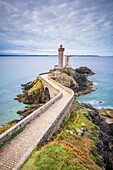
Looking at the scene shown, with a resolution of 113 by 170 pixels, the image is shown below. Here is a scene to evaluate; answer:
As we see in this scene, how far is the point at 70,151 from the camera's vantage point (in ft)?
37.6

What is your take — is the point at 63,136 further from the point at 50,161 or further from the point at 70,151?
the point at 50,161

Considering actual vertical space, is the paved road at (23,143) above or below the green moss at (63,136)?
above

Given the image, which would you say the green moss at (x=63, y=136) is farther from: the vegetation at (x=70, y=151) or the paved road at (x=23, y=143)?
the paved road at (x=23, y=143)

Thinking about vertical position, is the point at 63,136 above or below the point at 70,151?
below

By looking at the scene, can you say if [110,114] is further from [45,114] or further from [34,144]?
[34,144]

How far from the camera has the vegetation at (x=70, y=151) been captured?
902 cm

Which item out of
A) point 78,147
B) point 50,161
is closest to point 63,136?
point 78,147

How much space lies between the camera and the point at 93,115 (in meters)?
24.2

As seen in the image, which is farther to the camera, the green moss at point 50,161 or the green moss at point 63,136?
the green moss at point 63,136

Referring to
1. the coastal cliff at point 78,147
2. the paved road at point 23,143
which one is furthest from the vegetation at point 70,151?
the paved road at point 23,143

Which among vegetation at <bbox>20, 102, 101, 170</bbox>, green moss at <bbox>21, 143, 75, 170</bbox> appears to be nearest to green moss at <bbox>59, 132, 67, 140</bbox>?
vegetation at <bbox>20, 102, 101, 170</bbox>

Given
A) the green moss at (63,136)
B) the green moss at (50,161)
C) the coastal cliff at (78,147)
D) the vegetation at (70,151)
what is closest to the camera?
the green moss at (50,161)

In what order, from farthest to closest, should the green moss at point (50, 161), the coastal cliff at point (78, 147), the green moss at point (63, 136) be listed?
the green moss at point (63, 136), the coastal cliff at point (78, 147), the green moss at point (50, 161)

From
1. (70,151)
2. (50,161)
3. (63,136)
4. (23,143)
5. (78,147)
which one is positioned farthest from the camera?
(63,136)
